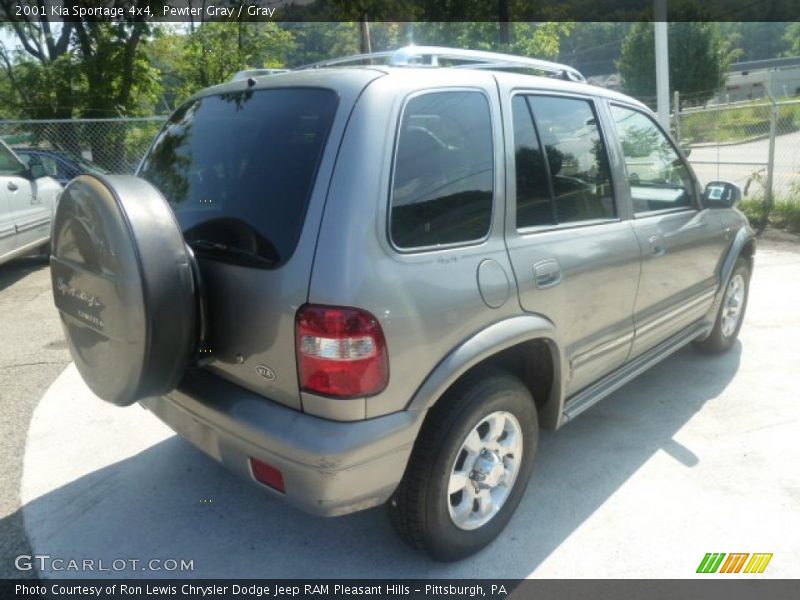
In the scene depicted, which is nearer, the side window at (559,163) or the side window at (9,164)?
the side window at (559,163)

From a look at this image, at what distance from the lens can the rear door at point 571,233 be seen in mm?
2615

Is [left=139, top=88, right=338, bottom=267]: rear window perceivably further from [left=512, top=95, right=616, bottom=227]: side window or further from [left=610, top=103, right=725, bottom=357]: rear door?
[left=610, top=103, right=725, bottom=357]: rear door

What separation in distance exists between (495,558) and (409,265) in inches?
52.6

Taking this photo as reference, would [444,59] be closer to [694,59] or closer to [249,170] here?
[249,170]

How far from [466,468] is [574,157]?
154 cm

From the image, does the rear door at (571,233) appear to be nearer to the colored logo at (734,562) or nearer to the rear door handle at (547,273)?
the rear door handle at (547,273)

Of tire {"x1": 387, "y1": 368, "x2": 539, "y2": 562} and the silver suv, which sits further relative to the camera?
tire {"x1": 387, "y1": 368, "x2": 539, "y2": 562}

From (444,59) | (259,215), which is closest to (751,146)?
(444,59)

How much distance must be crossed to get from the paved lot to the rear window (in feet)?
4.27

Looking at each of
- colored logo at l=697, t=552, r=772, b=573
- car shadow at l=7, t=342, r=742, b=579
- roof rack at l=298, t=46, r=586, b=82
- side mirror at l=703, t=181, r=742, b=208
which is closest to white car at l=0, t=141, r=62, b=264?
car shadow at l=7, t=342, r=742, b=579

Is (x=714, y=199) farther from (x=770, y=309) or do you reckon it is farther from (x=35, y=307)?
(x=35, y=307)

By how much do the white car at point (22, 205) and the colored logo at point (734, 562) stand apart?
7027mm

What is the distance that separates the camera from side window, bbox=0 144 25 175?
7.22 meters

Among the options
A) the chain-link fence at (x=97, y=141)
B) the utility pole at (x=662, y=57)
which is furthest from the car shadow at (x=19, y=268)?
the utility pole at (x=662, y=57)
